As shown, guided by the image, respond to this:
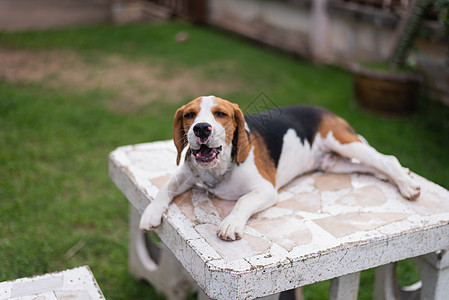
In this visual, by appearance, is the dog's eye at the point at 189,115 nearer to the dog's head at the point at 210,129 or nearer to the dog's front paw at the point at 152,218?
the dog's head at the point at 210,129

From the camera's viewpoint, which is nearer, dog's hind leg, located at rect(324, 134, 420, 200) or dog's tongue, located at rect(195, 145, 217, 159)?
dog's tongue, located at rect(195, 145, 217, 159)

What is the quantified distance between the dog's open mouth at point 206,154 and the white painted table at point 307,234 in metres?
0.34

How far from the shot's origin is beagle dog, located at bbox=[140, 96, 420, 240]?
2459mm

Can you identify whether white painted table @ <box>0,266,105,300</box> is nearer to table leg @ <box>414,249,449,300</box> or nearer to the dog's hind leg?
the dog's hind leg

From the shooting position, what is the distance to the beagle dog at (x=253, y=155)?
2459mm

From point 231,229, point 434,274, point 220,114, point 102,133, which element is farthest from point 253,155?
point 102,133

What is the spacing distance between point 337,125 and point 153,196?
121 centimetres

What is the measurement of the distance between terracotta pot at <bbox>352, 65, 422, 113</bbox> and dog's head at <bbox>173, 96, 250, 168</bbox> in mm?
4386

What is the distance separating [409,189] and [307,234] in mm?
763

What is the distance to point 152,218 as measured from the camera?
267 centimetres

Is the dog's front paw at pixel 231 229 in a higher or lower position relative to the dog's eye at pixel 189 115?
lower

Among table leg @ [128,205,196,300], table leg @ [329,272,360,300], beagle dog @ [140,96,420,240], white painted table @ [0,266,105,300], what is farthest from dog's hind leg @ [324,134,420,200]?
white painted table @ [0,266,105,300]

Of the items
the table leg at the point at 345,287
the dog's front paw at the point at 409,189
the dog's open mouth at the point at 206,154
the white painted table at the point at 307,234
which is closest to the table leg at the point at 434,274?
the white painted table at the point at 307,234

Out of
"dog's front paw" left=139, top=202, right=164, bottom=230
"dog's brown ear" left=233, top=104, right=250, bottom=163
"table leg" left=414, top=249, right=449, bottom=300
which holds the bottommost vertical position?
"table leg" left=414, top=249, right=449, bottom=300
